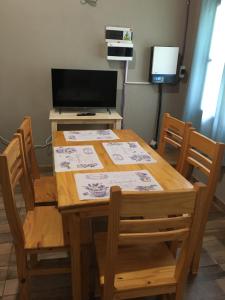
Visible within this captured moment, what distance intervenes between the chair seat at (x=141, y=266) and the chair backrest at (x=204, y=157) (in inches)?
16.9

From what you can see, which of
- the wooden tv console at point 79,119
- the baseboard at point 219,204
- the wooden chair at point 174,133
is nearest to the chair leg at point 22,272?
the wooden chair at point 174,133

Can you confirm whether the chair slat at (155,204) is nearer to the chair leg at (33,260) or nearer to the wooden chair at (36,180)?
the wooden chair at (36,180)

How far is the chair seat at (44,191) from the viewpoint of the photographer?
1643mm

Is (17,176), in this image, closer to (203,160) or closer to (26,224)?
(26,224)

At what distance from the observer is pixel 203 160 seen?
1492 millimetres

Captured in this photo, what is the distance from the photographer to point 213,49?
8.33 ft

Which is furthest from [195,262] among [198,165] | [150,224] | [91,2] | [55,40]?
[91,2]

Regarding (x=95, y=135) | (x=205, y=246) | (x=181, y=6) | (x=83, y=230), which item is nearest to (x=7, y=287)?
(x=83, y=230)

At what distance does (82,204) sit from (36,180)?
0.91m

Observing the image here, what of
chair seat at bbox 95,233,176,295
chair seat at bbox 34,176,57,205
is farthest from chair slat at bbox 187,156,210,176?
chair seat at bbox 34,176,57,205

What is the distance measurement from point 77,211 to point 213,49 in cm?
226

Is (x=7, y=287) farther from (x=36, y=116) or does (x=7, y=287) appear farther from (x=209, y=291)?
(x=36, y=116)

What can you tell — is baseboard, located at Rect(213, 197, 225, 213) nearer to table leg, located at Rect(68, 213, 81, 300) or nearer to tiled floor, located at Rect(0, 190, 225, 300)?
tiled floor, located at Rect(0, 190, 225, 300)

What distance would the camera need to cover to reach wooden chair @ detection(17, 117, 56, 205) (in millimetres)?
1626
